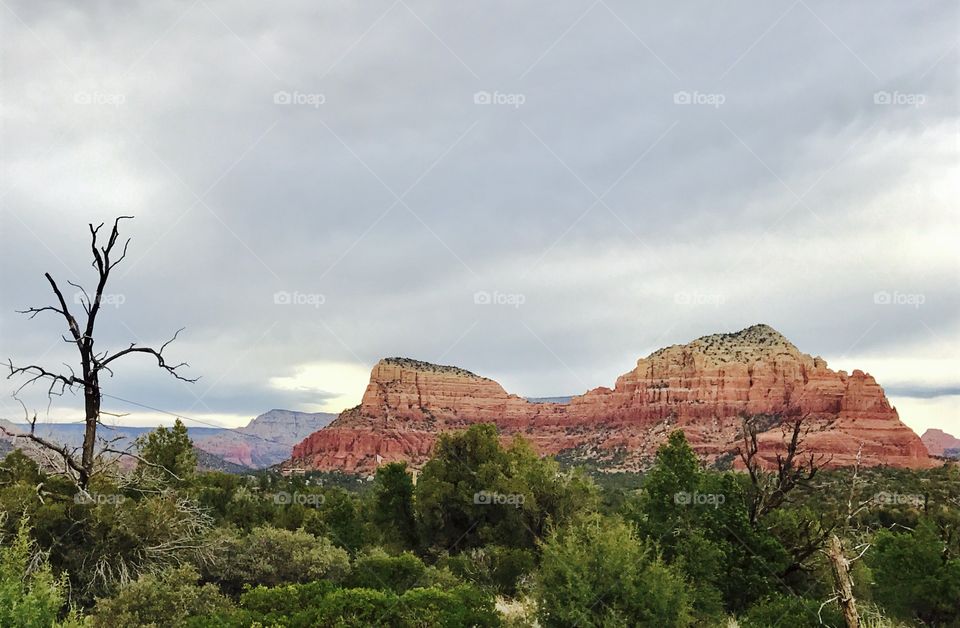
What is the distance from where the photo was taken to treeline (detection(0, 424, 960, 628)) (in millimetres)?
15727

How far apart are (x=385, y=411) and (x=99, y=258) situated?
146m

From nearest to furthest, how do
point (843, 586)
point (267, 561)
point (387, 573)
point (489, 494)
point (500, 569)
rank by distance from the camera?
point (843, 586), point (267, 561), point (387, 573), point (500, 569), point (489, 494)

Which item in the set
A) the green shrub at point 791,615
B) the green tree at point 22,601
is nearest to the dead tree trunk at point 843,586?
the green shrub at point 791,615

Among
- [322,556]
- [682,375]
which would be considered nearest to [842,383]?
[682,375]

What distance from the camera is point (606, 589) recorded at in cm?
1560

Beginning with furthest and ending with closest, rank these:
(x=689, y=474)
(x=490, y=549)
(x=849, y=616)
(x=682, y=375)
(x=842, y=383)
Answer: (x=682, y=375) → (x=842, y=383) → (x=490, y=549) → (x=689, y=474) → (x=849, y=616)

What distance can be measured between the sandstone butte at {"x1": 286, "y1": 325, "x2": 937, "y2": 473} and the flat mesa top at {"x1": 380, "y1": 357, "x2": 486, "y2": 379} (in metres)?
0.38

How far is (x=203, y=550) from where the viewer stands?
19.9 m

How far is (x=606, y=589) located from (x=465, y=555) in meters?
16.0

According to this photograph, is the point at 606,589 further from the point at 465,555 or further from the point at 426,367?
the point at 426,367

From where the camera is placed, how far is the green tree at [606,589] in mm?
15398

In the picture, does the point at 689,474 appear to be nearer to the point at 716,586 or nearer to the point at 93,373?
the point at 716,586

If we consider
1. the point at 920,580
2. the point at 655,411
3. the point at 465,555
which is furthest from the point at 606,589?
the point at 655,411

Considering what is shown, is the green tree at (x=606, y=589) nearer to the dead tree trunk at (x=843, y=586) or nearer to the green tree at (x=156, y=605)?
the dead tree trunk at (x=843, y=586)
